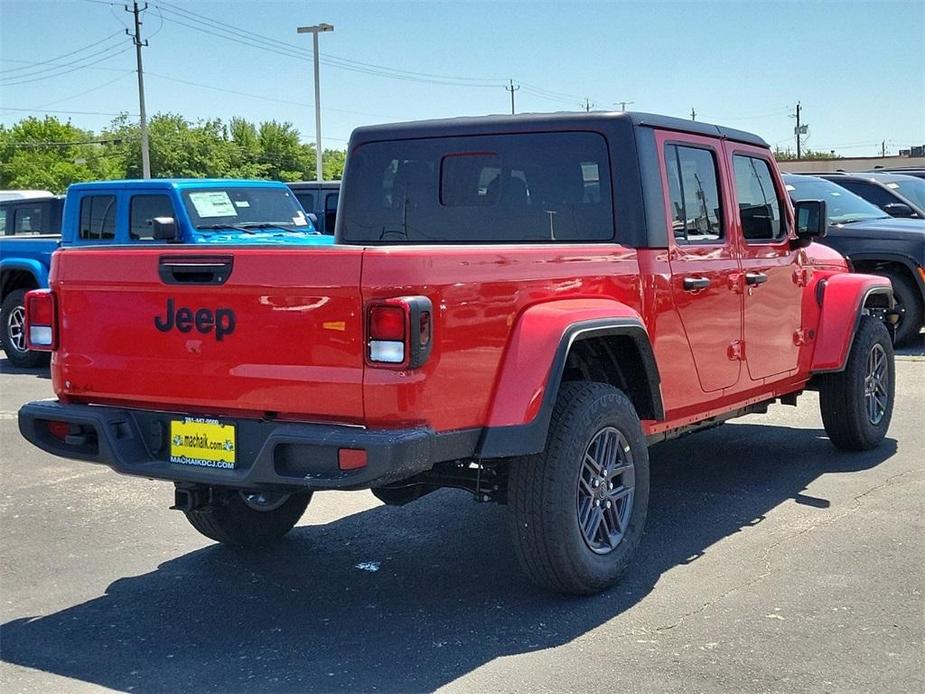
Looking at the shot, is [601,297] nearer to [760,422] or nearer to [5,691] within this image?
[5,691]

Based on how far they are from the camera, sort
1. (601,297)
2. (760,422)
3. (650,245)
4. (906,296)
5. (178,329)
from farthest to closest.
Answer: (906,296), (760,422), (650,245), (601,297), (178,329)

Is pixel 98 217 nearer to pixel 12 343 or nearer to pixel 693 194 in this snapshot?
pixel 12 343

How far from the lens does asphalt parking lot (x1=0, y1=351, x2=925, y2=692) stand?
389cm

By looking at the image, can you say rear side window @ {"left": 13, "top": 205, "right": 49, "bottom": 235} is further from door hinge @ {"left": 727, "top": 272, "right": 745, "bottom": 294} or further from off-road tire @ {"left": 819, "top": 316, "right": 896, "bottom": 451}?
door hinge @ {"left": 727, "top": 272, "right": 745, "bottom": 294}

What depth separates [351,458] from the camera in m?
3.88

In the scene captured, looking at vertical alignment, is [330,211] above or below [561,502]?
above

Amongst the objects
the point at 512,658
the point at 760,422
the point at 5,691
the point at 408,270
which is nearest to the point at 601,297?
the point at 408,270

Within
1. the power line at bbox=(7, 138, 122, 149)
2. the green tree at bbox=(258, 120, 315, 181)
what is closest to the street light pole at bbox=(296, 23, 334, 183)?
the green tree at bbox=(258, 120, 315, 181)

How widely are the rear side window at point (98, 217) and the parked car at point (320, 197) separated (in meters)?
2.75

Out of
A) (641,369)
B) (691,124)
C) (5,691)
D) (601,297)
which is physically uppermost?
(691,124)

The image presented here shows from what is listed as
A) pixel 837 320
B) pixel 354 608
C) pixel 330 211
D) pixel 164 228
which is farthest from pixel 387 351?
pixel 330 211

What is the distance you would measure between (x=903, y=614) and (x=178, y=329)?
9.73ft

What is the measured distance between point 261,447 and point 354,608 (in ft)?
2.96

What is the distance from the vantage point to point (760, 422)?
8.64 meters
